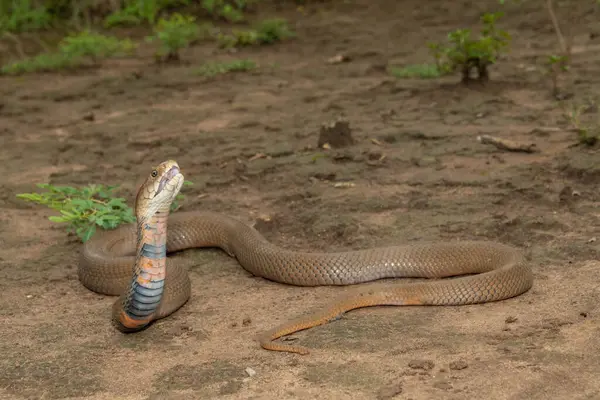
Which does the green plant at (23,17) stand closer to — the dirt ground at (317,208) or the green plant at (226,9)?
the dirt ground at (317,208)

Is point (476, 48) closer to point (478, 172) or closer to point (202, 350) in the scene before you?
point (478, 172)

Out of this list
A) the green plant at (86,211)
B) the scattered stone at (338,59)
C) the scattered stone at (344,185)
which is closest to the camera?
the green plant at (86,211)

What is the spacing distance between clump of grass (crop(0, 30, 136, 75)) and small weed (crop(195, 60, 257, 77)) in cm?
152

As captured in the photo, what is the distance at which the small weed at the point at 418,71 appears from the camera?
10.2 metres

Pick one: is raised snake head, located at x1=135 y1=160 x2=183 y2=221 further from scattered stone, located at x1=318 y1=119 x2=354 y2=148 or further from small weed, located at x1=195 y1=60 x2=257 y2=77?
small weed, located at x1=195 y1=60 x2=257 y2=77

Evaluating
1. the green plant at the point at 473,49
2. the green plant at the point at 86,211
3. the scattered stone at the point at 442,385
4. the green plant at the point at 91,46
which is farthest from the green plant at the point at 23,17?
the scattered stone at the point at 442,385

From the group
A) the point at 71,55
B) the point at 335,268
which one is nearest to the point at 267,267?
the point at 335,268

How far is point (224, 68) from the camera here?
38.8 feet

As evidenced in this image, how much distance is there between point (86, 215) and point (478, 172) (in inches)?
121

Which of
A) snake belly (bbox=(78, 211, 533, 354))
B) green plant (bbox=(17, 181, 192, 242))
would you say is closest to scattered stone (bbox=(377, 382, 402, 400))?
snake belly (bbox=(78, 211, 533, 354))

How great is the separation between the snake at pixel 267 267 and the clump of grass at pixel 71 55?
6.65 metres

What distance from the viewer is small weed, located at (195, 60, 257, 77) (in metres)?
11.7

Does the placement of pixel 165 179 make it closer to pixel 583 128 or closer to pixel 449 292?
pixel 449 292

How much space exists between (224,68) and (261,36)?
177 cm
